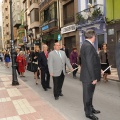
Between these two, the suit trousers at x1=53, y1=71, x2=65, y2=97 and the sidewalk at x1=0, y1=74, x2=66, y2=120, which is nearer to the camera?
the sidewalk at x1=0, y1=74, x2=66, y2=120

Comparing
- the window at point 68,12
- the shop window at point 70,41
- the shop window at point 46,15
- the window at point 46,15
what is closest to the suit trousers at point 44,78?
the shop window at point 70,41

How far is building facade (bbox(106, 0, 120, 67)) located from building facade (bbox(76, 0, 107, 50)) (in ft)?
1.80

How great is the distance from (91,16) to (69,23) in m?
5.69

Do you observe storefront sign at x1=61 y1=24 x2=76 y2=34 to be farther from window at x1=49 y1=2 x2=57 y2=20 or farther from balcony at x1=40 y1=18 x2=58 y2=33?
window at x1=49 y1=2 x2=57 y2=20

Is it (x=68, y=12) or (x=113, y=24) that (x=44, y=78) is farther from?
(x=68, y=12)

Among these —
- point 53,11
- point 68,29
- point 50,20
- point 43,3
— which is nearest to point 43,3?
point 43,3

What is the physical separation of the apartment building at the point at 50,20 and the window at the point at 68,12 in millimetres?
1354

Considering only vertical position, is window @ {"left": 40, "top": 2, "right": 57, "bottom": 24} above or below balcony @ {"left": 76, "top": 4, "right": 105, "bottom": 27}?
above

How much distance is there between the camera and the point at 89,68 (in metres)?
5.36

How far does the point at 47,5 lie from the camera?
106 feet

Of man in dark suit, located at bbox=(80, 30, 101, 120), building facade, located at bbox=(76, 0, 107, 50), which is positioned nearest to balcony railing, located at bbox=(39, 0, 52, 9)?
building facade, located at bbox=(76, 0, 107, 50)

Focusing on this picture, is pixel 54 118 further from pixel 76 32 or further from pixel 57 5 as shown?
pixel 57 5

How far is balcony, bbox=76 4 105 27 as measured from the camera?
66.2 feet

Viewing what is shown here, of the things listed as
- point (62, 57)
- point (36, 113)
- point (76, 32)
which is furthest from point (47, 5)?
point (36, 113)
